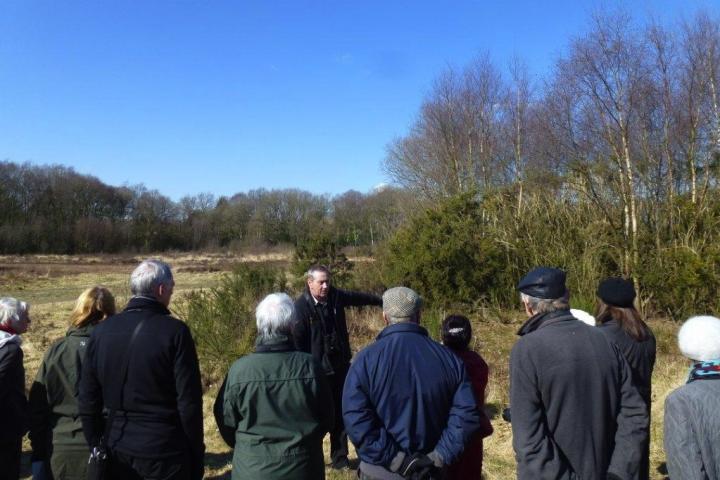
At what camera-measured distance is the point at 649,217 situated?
11.1 m

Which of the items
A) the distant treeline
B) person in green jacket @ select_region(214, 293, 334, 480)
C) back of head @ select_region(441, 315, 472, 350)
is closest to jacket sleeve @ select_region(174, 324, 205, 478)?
person in green jacket @ select_region(214, 293, 334, 480)

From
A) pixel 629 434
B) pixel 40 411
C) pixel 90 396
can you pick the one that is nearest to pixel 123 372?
pixel 90 396

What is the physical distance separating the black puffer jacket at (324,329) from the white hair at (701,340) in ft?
9.50

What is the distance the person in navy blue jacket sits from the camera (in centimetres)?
263

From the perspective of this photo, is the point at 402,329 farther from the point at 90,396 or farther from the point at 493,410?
the point at 493,410

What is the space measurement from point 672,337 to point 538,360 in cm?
723

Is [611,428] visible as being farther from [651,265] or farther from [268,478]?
[651,265]

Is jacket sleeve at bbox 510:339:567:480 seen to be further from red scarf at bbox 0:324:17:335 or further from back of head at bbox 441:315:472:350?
red scarf at bbox 0:324:17:335

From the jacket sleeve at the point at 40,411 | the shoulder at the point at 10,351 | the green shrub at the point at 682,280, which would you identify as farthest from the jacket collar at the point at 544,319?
the green shrub at the point at 682,280

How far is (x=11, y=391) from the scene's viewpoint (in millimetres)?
3379

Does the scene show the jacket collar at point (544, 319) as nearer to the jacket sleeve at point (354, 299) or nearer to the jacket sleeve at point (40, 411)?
the jacket sleeve at point (354, 299)

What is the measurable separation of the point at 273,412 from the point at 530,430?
1.24m

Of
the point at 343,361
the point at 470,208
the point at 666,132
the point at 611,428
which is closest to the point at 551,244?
the point at 470,208

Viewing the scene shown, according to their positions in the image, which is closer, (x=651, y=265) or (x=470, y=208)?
(x=651, y=265)
